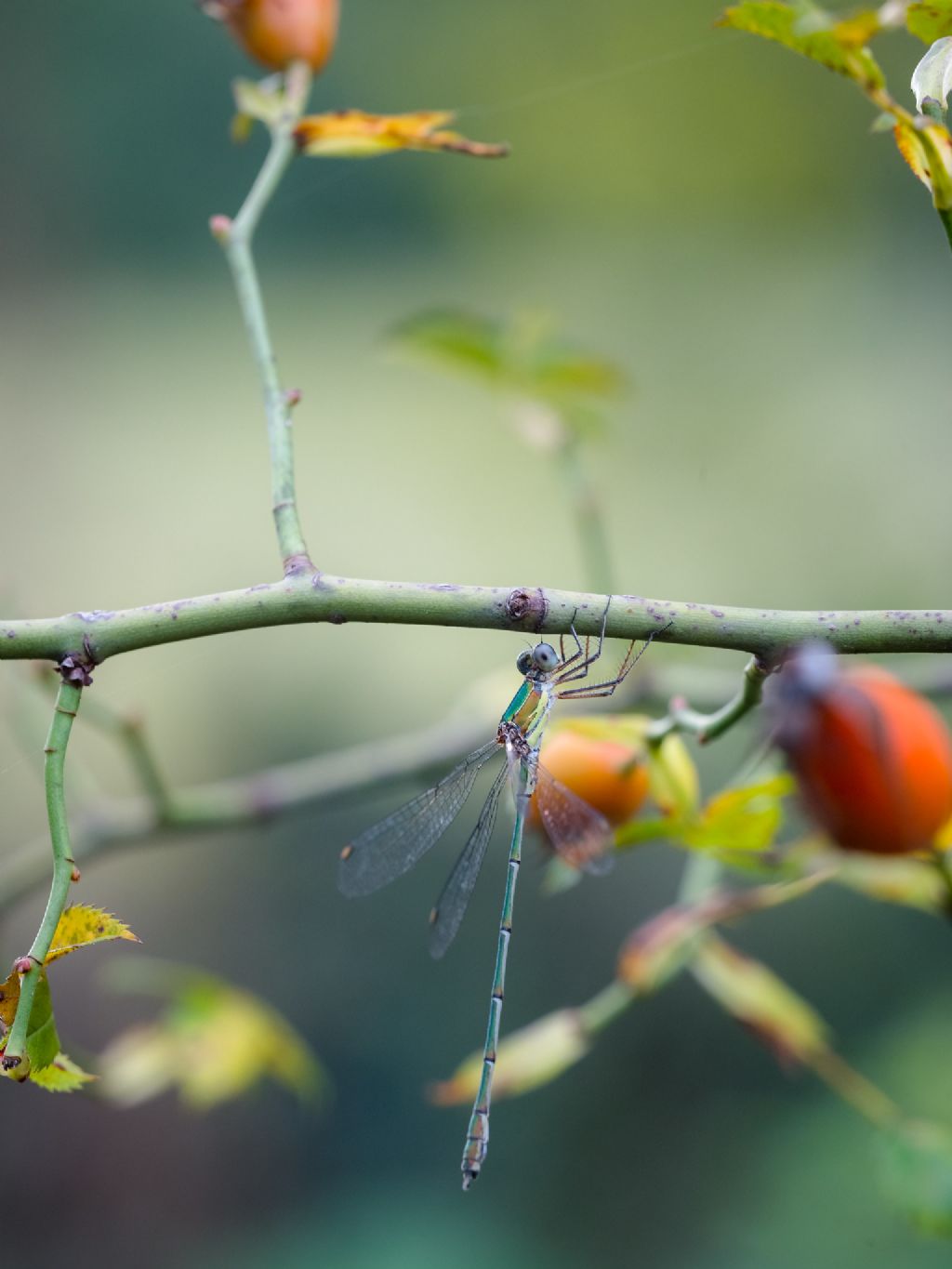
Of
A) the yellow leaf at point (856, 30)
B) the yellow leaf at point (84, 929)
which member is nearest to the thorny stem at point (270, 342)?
the yellow leaf at point (84, 929)

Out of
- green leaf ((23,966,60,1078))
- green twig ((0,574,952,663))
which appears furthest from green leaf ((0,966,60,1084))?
green twig ((0,574,952,663))

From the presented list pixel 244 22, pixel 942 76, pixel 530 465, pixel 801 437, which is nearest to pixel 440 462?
pixel 530 465

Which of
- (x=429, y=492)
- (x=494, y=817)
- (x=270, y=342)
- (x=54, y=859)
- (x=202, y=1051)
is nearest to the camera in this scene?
(x=54, y=859)

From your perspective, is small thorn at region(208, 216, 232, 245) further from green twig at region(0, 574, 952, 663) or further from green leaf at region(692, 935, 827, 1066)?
green leaf at region(692, 935, 827, 1066)

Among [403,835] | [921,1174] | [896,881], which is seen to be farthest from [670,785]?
[403,835]

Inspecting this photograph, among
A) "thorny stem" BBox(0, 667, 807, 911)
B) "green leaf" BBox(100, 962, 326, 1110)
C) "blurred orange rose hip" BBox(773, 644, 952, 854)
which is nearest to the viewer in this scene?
"blurred orange rose hip" BBox(773, 644, 952, 854)

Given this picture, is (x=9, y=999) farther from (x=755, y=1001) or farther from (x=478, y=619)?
(x=755, y=1001)
